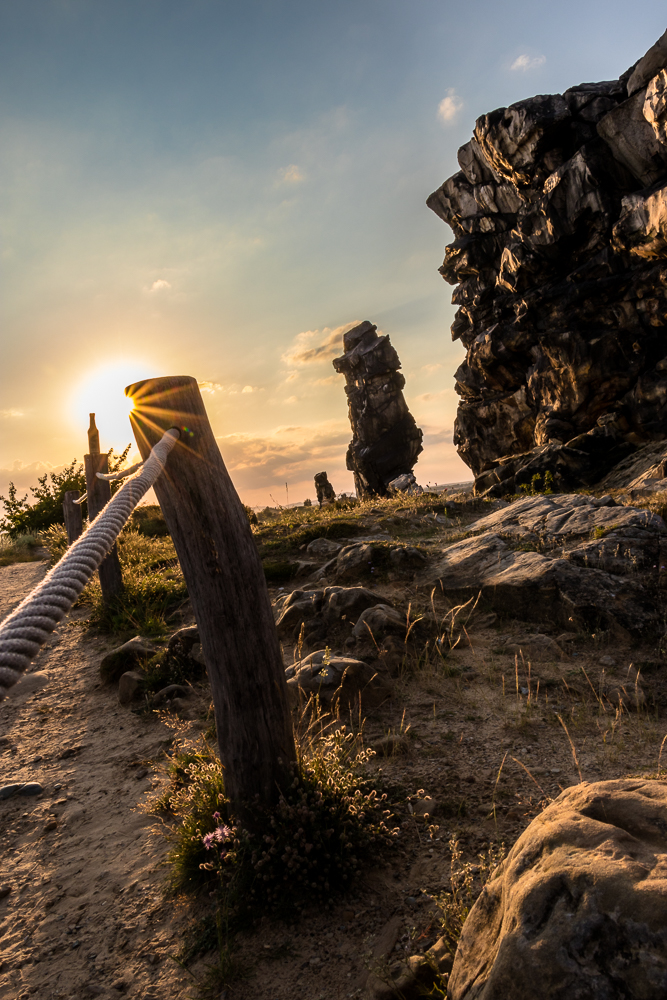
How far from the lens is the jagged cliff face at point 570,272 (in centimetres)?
2378

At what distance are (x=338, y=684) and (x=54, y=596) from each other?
405 centimetres

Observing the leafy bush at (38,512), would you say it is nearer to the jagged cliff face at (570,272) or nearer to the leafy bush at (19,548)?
the leafy bush at (19,548)

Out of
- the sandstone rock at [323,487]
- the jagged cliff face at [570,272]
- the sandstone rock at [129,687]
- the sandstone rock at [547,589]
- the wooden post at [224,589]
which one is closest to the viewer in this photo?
the wooden post at [224,589]

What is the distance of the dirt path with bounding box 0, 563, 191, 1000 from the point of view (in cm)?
290

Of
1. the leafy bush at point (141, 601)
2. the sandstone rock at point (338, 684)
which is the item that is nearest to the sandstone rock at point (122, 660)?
the leafy bush at point (141, 601)

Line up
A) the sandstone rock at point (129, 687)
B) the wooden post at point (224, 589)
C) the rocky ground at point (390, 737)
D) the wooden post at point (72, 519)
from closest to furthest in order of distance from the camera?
1. the rocky ground at point (390, 737)
2. the wooden post at point (224, 589)
3. the sandstone rock at point (129, 687)
4. the wooden post at point (72, 519)

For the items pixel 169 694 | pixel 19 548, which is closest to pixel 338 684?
pixel 169 694


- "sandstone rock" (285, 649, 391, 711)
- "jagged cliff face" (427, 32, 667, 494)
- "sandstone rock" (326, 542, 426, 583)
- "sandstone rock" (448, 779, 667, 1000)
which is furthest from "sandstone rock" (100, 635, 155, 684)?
"jagged cliff face" (427, 32, 667, 494)

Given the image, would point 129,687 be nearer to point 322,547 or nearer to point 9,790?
point 9,790

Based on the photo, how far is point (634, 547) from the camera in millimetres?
6906

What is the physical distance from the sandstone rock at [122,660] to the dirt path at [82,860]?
281 mm

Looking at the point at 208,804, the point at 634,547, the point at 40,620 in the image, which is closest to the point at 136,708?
the point at 208,804

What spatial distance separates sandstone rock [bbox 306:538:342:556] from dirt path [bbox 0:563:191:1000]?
201 inches

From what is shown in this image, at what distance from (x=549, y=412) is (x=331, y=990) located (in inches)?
1297
